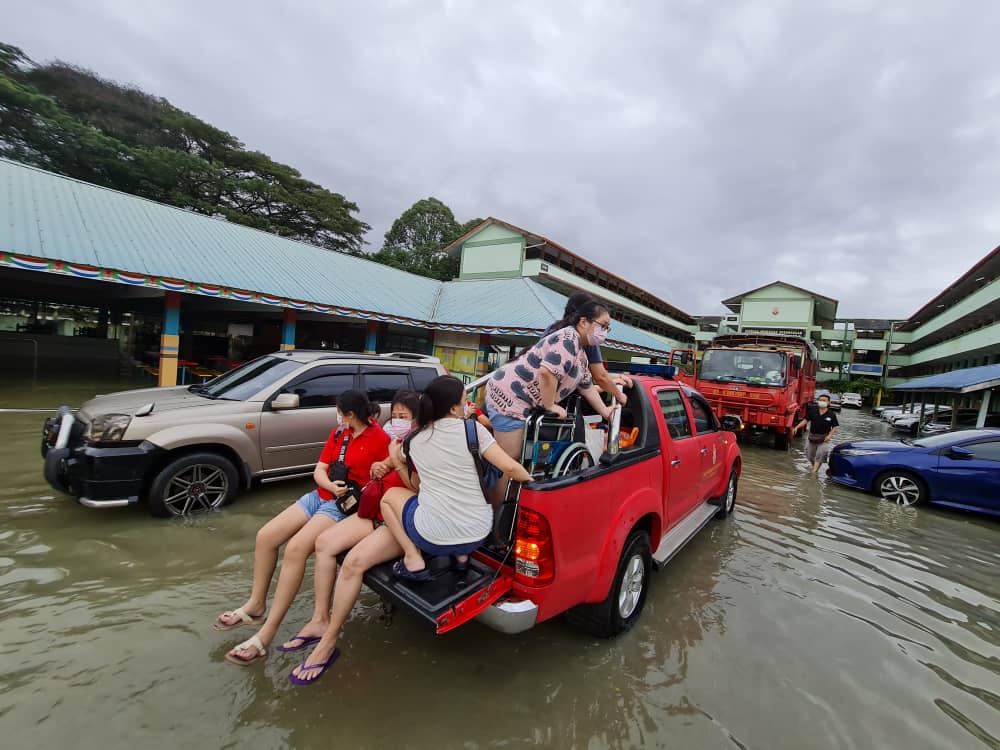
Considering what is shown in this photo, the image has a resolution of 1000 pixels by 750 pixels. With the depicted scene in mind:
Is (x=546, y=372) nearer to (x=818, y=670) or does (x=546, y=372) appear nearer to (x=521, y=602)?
(x=521, y=602)

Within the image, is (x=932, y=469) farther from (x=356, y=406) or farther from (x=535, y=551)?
(x=356, y=406)

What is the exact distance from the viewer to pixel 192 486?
4129 millimetres

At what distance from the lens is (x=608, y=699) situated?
7.66 feet

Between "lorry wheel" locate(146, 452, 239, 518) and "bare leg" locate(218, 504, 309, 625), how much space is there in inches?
81.2

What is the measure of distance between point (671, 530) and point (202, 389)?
5.29m

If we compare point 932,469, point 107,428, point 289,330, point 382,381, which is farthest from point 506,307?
point 107,428

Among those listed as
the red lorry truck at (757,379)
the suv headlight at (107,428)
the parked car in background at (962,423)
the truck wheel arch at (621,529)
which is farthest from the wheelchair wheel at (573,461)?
the parked car in background at (962,423)

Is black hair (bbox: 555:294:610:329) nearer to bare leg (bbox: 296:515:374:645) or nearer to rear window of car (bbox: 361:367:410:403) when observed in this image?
bare leg (bbox: 296:515:374:645)

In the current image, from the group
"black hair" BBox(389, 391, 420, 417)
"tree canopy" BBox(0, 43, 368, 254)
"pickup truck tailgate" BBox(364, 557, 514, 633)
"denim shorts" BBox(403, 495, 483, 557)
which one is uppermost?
"tree canopy" BBox(0, 43, 368, 254)

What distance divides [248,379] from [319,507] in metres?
2.93

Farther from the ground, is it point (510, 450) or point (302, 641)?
point (510, 450)

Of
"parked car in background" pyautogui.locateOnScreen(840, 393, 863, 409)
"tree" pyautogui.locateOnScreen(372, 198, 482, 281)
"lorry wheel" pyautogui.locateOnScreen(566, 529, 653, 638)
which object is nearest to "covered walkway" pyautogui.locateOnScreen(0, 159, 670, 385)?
"lorry wheel" pyautogui.locateOnScreen(566, 529, 653, 638)

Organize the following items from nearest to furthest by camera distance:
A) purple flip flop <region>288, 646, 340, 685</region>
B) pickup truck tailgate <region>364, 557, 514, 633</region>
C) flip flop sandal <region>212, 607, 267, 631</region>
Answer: pickup truck tailgate <region>364, 557, 514, 633</region>
purple flip flop <region>288, 646, 340, 685</region>
flip flop sandal <region>212, 607, 267, 631</region>

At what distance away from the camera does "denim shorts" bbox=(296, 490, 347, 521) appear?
267 cm
